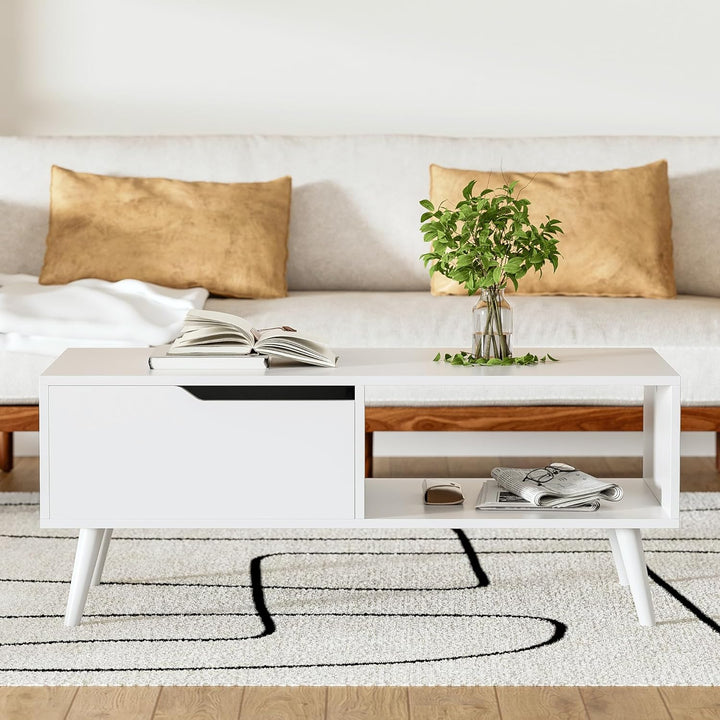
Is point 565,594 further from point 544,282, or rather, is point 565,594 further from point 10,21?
point 10,21

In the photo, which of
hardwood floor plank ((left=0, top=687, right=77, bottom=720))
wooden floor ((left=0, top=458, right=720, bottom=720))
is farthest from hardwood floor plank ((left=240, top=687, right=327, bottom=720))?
hardwood floor plank ((left=0, top=687, right=77, bottom=720))

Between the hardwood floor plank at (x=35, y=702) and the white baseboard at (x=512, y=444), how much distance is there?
5.82 feet

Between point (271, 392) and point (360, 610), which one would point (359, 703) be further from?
point (271, 392)

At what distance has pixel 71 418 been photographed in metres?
1.87

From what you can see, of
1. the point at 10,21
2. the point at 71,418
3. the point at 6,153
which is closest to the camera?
the point at 71,418

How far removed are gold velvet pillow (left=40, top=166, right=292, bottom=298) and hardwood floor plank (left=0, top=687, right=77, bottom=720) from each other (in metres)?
1.61

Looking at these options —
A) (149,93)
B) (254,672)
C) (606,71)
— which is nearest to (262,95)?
(149,93)

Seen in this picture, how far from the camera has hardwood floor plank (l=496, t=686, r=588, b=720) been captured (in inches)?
62.9

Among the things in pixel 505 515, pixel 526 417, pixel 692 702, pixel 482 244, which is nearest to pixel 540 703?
pixel 692 702

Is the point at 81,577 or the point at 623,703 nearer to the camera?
the point at 623,703

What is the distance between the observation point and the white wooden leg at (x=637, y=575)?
1.91 meters

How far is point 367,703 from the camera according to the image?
1641 millimetres

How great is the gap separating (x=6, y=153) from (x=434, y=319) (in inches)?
57.6

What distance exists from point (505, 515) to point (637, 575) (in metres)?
0.25
